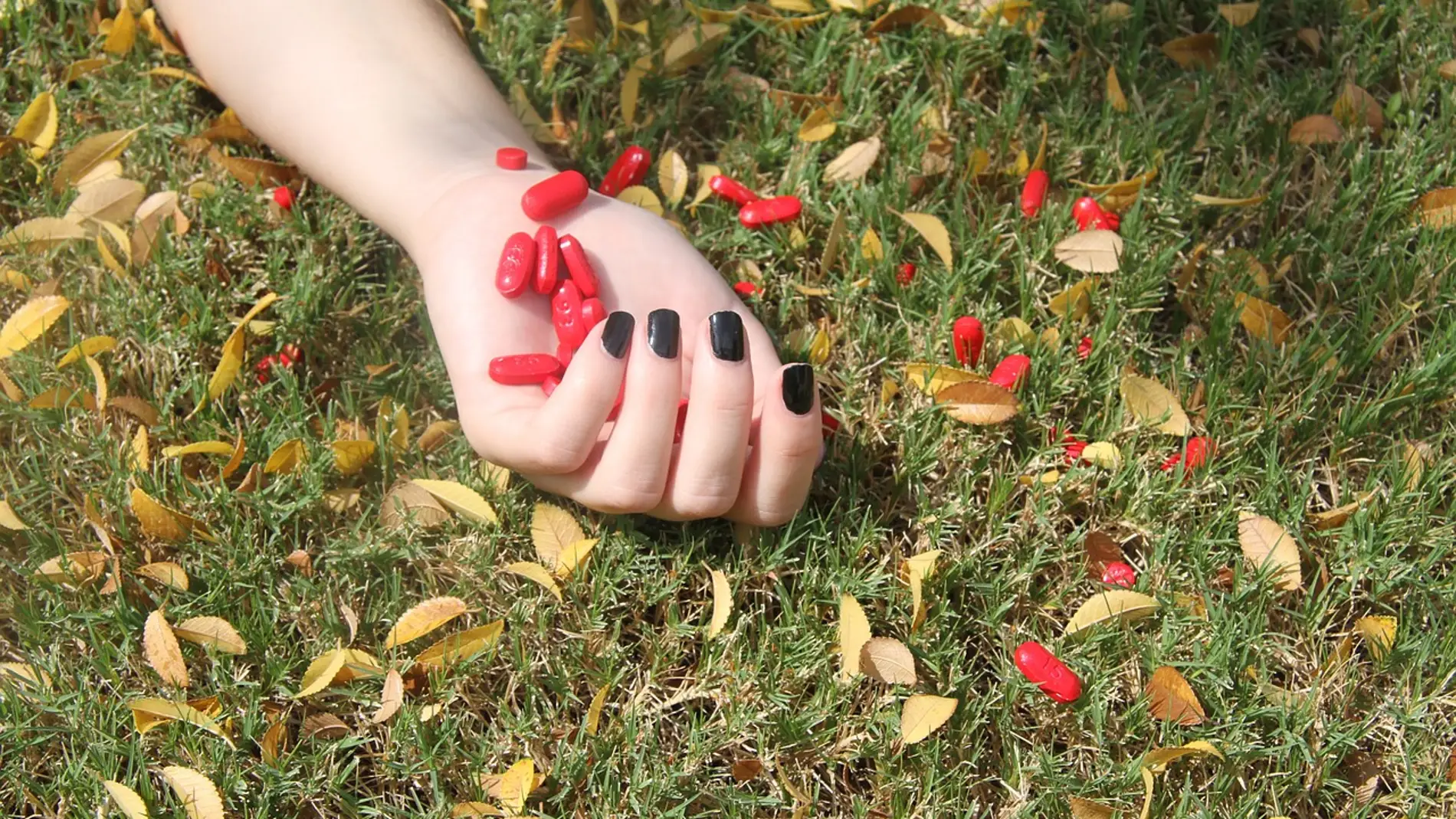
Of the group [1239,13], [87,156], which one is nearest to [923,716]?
[1239,13]

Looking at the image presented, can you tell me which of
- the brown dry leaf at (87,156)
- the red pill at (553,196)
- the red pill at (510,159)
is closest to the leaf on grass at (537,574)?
the red pill at (553,196)

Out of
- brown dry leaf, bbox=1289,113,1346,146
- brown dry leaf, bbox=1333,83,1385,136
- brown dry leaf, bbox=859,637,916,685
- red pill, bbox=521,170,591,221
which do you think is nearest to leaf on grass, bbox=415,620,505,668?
brown dry leaf, bbox=859,637,916,685

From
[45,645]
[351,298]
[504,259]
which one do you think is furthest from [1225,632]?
[45,645]

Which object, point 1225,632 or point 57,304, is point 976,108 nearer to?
point 1225,632

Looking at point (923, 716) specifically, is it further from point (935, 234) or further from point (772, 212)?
point (772, 212)

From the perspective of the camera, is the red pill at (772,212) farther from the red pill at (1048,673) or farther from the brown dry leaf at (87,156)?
the brown dry leaf at (87,156)

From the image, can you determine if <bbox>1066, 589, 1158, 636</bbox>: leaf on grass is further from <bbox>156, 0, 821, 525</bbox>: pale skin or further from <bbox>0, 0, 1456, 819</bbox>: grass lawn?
<bbox>156, 0, 821, 525</bbox>: pale skin
